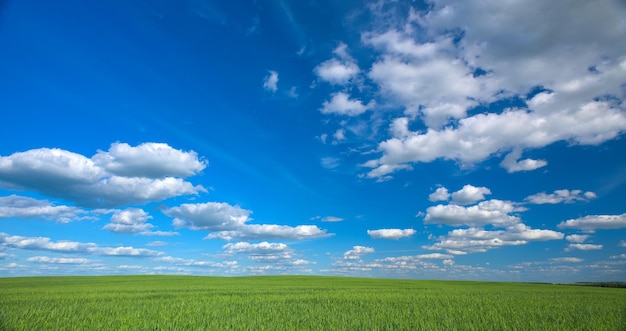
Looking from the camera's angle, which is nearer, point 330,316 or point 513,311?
point 330,316

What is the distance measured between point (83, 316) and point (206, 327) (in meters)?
5.87

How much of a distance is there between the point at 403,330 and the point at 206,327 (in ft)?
20.7

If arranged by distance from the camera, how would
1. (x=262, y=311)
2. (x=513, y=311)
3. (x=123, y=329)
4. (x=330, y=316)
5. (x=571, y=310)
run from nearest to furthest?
(x=123, y=329), (x=330, y=316), (x=262, y=311), (x=513, y=311), (x=571, y=310)

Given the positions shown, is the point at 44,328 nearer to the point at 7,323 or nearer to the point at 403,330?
the point at 7,323

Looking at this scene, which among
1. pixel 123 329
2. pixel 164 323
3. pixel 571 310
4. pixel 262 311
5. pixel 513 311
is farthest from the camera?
pixel 571 310

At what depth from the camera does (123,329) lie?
10500 mm

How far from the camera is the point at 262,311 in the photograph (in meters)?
14.5

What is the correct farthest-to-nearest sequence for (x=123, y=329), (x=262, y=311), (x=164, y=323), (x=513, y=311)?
(x=513, y=311), (x=262, y=311), (x=164, y=323), (x=123, y=329)

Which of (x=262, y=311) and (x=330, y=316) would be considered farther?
(x=262, y=311)

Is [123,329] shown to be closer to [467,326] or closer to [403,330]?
[403,330]

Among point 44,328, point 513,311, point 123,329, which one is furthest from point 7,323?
point 513,311

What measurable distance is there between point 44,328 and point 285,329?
7.74 metres

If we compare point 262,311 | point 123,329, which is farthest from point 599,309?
point 123,329

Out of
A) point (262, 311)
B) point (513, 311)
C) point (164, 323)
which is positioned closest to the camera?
point (164, 323)
